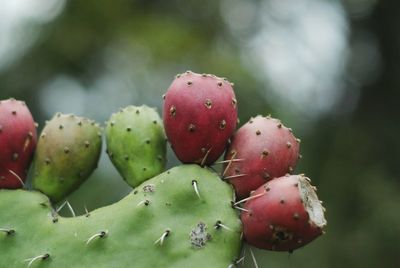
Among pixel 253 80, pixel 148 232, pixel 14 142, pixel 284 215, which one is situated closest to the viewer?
pixel 284 215

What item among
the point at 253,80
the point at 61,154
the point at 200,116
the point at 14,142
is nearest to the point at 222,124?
the point at 200,116

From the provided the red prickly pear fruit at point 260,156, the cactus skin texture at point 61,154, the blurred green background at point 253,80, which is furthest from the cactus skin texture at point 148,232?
the blurred green background at point 253,80

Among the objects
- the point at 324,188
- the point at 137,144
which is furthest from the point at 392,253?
the point at 137,144

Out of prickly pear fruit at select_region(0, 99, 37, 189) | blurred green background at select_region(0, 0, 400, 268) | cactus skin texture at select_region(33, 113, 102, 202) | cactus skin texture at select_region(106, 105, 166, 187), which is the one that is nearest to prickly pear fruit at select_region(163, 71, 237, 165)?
cactus skin texture at select_region(106, 105, 166, 187)

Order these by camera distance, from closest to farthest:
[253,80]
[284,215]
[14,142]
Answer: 1. [284,215]
2. [14,142]
3. [253,80]

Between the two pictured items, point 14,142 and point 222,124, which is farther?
point 14,142

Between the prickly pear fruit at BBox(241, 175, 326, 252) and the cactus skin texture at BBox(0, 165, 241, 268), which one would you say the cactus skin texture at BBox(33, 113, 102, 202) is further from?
the prickly pear fruit at BBox(241, 175, 326, 252)

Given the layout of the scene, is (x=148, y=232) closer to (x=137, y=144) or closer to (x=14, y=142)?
(x=137, y=144)

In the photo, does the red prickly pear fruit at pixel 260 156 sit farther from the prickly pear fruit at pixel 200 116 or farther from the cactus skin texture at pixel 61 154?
the cactus skin texture at pixel 61 154
